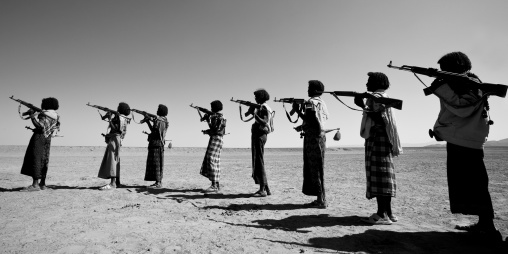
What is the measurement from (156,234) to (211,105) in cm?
474

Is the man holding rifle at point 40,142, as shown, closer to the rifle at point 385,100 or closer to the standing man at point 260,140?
the standing man at point 260,140

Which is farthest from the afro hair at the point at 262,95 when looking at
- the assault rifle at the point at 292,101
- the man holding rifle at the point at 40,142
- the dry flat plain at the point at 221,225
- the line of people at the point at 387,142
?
the man holding rifle at the point at 40,142

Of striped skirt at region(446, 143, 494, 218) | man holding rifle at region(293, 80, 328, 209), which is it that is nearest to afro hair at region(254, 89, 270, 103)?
man holding rifle at region(293, 80, 328, 209)

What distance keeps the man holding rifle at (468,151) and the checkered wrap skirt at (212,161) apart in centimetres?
544

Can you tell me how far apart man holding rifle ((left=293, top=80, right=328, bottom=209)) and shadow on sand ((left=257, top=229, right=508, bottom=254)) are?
Result: 1655mm

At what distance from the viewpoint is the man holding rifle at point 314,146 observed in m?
5.36

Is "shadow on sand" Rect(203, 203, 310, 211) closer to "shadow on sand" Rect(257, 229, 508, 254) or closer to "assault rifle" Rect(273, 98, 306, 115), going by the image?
"shadow on sand" Rect(257, 229, 508, 254)

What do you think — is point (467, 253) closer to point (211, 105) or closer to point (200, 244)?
point (200, 244)

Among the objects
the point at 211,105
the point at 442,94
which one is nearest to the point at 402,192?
the point at 442,94

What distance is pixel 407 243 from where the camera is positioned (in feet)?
11.2

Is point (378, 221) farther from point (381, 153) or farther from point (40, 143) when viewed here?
point (40, 143)

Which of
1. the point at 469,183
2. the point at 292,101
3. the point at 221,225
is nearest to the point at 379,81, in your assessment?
the point at 292,101

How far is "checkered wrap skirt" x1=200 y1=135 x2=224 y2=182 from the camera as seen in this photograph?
7406mm

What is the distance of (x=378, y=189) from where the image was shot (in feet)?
13.6
